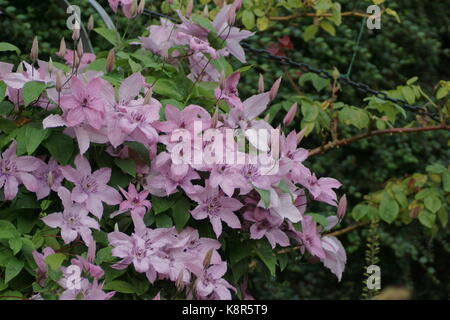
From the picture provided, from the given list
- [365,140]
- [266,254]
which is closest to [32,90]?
[266,254]

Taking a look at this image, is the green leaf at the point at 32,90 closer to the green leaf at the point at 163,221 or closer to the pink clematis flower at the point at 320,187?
the green leaf at the point at 163,221

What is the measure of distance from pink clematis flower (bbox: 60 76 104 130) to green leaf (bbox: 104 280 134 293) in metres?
0.26

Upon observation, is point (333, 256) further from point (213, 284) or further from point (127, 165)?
point (127, 165)

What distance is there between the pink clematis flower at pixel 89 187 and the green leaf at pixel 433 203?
4.90 feet

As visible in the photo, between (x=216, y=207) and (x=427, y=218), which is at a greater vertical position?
(x=216, y=207)

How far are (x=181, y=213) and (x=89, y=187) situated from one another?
0.17m

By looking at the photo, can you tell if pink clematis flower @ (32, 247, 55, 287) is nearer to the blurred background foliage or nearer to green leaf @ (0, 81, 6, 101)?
green leaf @ (0, 81, 6, 101)

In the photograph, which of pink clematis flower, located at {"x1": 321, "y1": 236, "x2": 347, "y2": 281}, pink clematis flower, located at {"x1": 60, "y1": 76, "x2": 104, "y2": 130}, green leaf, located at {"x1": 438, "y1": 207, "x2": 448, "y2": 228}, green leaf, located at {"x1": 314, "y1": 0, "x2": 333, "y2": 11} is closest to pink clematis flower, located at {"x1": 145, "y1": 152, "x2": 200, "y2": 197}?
pink clematis flower, located at {"x1": 60, "y1": 76, "x2": 104, "y2": 130}

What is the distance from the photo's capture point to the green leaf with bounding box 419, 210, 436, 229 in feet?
8.33

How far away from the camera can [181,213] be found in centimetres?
130

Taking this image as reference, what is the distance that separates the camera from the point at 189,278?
1245 millimetres

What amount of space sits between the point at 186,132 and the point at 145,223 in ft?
0.57

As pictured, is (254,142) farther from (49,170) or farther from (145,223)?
(49,170)

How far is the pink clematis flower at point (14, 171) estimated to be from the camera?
4.19 ft
